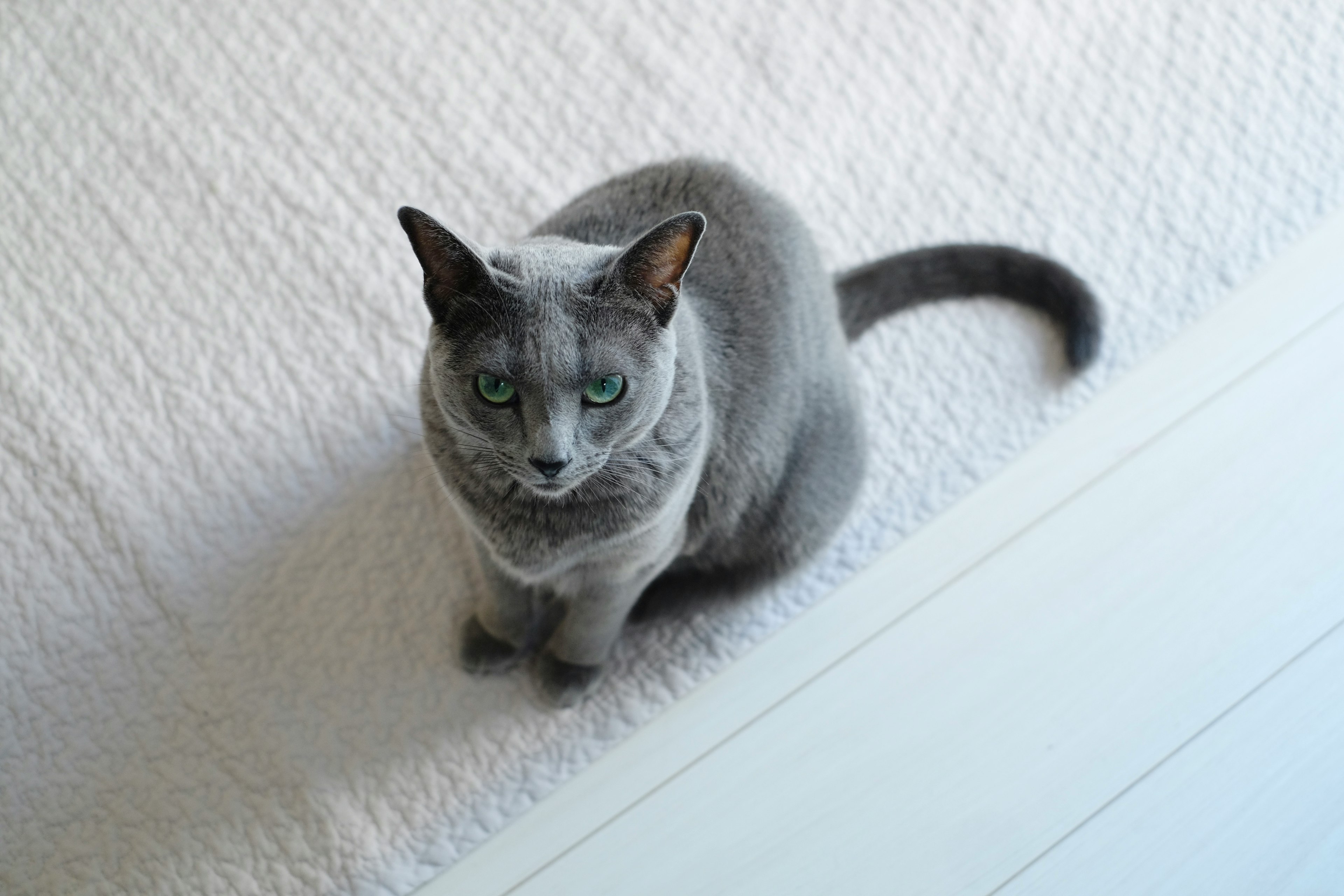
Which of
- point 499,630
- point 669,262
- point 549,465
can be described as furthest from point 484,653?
point 669,262

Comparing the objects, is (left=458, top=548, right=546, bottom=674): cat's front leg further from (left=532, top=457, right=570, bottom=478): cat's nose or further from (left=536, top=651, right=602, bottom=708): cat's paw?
(left=532, top=457, right=570, bottom=478): cat's nose

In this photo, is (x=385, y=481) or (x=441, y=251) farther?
(x=385, y=481)

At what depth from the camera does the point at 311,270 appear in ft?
3.99

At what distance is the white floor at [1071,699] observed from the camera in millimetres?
1072

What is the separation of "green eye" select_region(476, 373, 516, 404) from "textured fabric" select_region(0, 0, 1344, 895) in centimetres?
46

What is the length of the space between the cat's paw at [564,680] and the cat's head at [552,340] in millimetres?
372

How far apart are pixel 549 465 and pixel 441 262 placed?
167 millimetres

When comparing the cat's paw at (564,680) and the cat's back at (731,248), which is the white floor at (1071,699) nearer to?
the cat's paw at (564,680)

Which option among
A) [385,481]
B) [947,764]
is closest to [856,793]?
[947,764]

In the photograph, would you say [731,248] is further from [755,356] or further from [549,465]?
[549,465]

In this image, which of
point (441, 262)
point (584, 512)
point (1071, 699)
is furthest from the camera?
point (1071, 699)

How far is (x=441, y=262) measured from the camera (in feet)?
2.31

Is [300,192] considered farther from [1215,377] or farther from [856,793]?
[1215,377]

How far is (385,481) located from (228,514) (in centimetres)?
18
